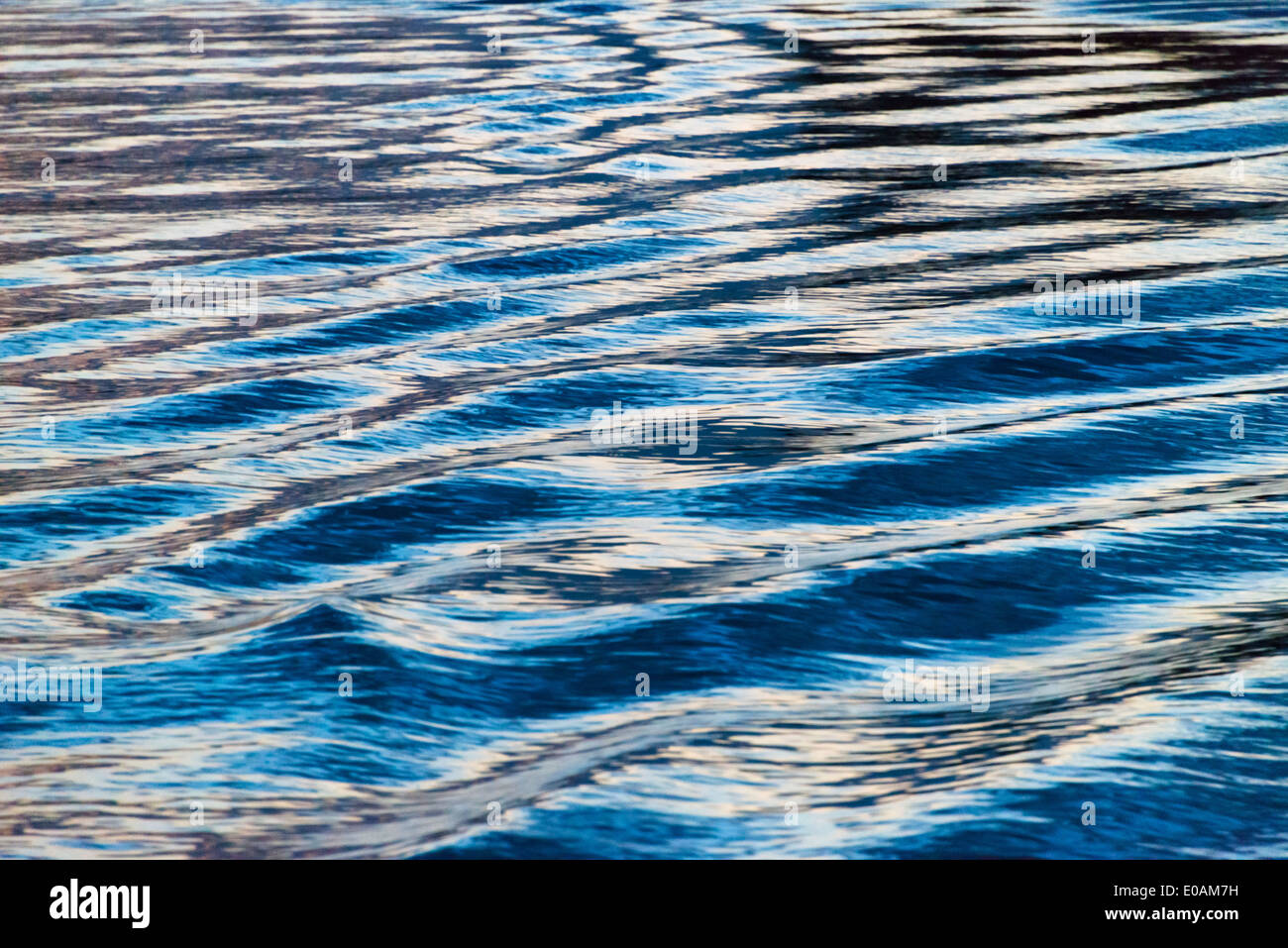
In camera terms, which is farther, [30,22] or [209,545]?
[30,22]

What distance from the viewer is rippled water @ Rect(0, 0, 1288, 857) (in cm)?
239

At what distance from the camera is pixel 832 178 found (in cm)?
696

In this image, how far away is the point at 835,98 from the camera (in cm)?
906

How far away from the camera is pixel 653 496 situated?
3.55 m

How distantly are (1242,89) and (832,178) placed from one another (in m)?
3.13

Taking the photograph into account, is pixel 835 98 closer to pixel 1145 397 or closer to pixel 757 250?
pixel 757 250

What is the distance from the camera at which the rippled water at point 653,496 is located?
2.39 m

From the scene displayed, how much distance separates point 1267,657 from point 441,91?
25.3 ft

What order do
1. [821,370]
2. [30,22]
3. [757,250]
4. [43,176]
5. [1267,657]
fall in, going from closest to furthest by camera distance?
[1267,657] → [821,370] → [757,250] → [43,176] → [30,22]

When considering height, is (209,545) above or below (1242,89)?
below
